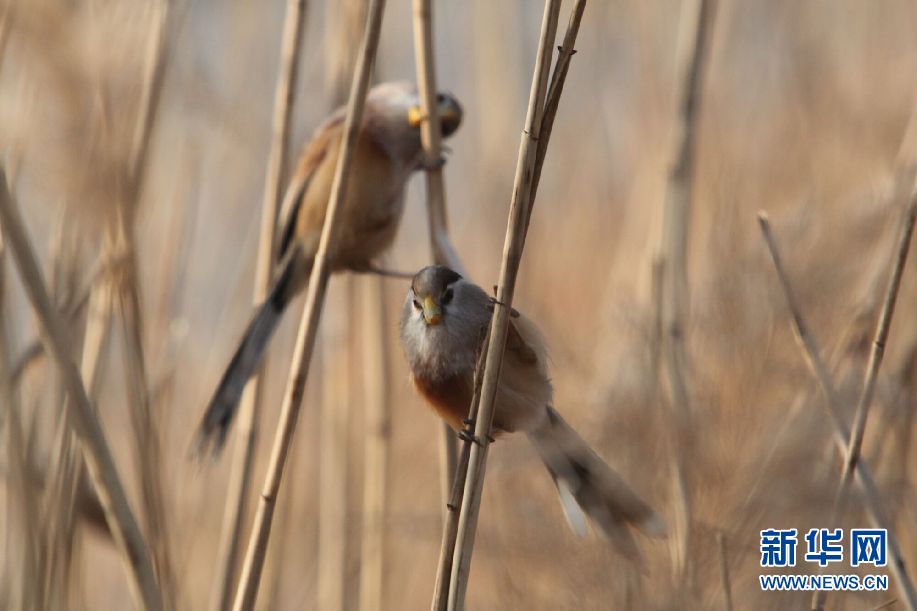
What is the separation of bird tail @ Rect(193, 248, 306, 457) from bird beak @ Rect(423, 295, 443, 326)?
0.76 meters

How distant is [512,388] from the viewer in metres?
1.59

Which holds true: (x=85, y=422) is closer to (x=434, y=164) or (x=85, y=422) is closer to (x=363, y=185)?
(x=434, y=164)

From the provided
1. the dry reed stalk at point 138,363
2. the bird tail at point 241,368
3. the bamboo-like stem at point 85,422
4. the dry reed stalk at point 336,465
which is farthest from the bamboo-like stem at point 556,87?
the dry reed stalk at point 336,465

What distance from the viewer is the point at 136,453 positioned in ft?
5.51

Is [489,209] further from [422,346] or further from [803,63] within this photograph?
[422,346]

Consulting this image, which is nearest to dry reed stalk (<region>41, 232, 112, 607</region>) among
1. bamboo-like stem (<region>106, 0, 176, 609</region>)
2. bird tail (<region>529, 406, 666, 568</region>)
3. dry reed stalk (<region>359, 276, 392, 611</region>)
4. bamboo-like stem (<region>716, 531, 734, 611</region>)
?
bamboo-like stem (<region>106, 0, 176, 609</region>)

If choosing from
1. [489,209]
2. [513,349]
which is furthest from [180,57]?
[513,349]

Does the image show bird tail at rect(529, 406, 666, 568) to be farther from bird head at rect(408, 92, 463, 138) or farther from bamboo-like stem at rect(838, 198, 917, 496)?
bird head at rect(408, 92, 463, 138)

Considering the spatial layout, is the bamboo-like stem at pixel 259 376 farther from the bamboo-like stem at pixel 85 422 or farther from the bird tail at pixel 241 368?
the bamboo-like stem at pixel 85 422

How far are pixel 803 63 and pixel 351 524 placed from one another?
185cm

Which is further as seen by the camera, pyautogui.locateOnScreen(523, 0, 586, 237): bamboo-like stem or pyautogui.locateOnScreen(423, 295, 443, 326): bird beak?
pyautogui.locateOnScreen(423, 295, 443, 326): bird beak

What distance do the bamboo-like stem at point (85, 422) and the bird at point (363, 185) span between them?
3.37ft

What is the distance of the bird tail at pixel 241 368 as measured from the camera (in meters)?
2.13

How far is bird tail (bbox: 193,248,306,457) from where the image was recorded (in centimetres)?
213
